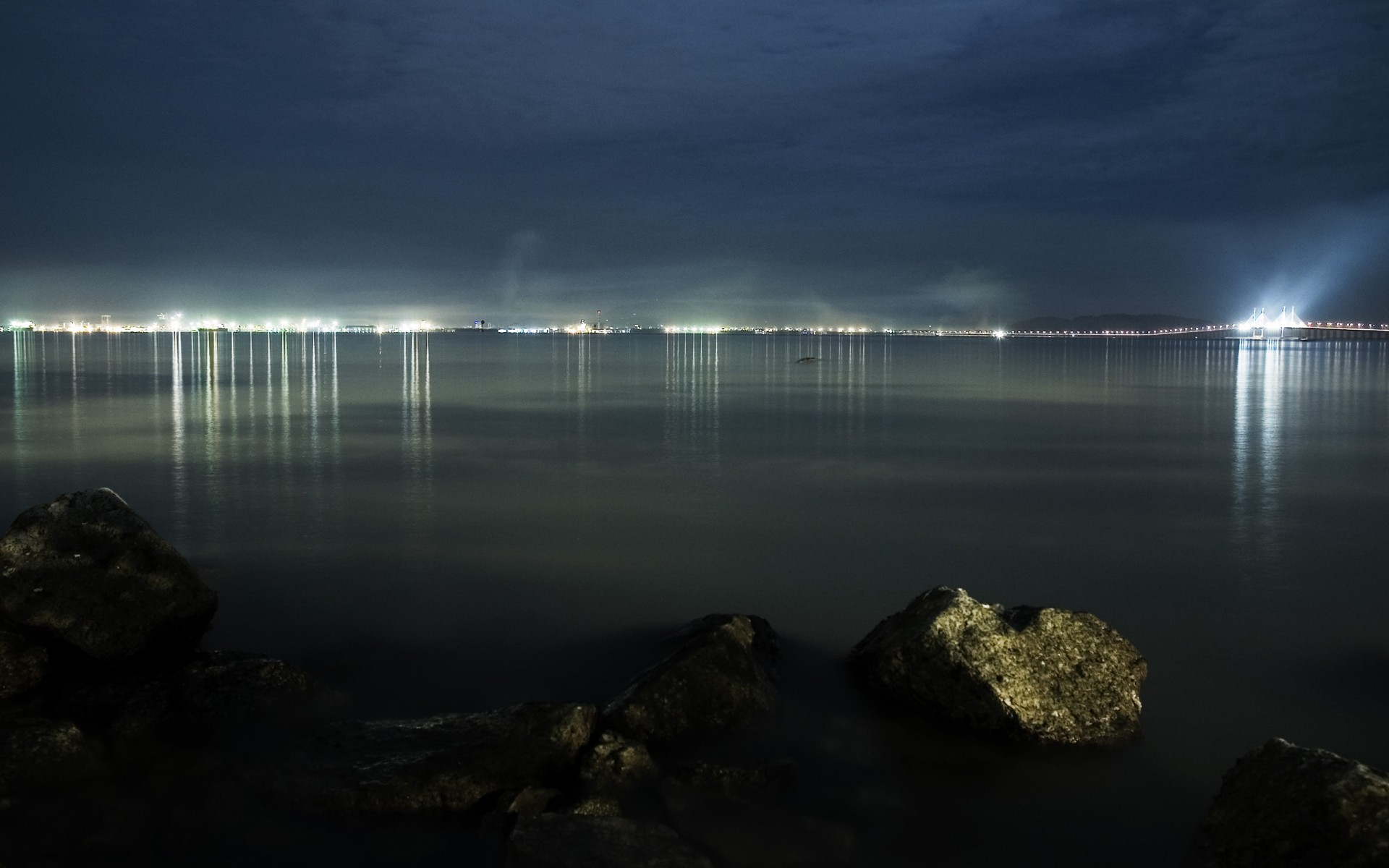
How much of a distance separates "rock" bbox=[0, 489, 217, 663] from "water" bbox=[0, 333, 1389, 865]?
1.06 meters

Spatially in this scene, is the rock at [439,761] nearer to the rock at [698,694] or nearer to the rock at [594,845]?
the rock at [698,694]

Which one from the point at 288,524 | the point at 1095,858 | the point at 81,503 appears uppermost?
the point at 81,503

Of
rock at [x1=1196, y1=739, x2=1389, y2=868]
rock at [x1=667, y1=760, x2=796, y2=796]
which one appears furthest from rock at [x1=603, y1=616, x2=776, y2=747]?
rock at [x1=1196, y1=739, x2=1389, y2=868]

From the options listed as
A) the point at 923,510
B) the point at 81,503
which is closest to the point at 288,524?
the point at 81,503

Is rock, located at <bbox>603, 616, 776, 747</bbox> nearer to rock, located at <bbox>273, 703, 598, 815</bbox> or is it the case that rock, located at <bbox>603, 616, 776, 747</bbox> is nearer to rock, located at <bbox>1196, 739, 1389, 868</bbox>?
rock, located at <bbox>273, 703, 598, 815</bbox>

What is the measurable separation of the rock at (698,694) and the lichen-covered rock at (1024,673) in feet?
3.69

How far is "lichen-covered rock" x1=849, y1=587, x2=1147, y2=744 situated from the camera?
23.6 feet

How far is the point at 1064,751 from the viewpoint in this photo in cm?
711

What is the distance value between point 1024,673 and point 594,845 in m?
3.50

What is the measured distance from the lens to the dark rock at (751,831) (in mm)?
5914

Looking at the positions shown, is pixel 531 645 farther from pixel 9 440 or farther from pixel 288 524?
pixel 9 440

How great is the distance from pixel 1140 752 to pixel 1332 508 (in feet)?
35.9

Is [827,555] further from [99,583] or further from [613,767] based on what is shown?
[99,583]

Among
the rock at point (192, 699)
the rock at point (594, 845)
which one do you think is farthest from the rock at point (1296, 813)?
the rock at point (192, 699)
